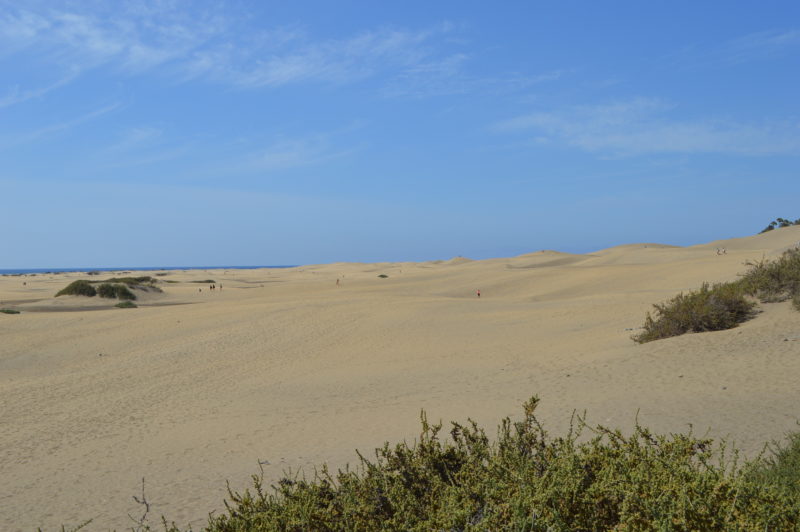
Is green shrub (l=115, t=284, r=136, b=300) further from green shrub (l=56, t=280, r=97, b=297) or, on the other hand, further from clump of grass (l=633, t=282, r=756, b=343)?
clump of grass (l=633, t=282, r=756, b=343)

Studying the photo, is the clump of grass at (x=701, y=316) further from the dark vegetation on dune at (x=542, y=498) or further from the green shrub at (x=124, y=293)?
the green shrub at (x=124, y=293)

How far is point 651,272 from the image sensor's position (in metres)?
30.0

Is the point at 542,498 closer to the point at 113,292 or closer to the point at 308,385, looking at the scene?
the point at 308,385

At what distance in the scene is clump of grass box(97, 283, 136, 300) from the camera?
33.4 meters

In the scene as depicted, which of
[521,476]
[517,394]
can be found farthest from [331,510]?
[517,394]

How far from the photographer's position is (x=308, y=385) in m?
12.3

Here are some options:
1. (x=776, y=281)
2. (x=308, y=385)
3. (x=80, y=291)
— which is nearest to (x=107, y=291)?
(x=80, y=291)

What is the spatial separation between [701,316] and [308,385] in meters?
8.10

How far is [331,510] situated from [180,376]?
37.7ft

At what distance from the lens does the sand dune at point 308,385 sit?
755cm

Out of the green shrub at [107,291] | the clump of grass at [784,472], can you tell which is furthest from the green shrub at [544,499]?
the green shrub at [107,291]

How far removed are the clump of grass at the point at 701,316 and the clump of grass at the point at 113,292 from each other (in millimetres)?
27862

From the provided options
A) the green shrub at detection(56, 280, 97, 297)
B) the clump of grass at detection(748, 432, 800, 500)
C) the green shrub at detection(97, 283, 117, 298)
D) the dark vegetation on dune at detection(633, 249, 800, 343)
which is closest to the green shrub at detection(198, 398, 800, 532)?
the clump of grass at detection(748, 432, 800, 500)

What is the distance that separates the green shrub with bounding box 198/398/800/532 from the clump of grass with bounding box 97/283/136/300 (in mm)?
32696
